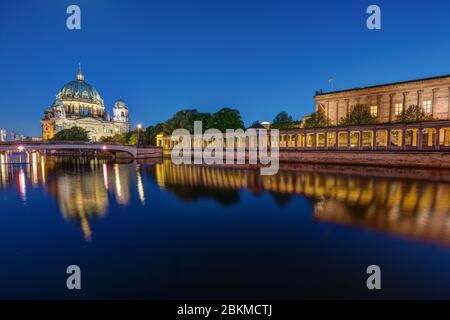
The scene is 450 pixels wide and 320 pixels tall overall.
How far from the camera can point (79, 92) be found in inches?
6019

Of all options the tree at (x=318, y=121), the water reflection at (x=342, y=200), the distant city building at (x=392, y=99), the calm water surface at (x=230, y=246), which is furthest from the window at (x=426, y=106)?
→ the calm water surface at (x=230, y=246)

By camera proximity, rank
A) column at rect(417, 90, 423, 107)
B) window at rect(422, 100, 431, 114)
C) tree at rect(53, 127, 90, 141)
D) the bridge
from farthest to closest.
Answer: tree at rect(53, 127, 90, 141)
the bridge
column at rect(417, 90, 423, 107)
window at rect(422, 100, 431, 114)

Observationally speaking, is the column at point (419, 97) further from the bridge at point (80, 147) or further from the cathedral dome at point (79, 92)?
the cathedral dome at point (79, 92)
